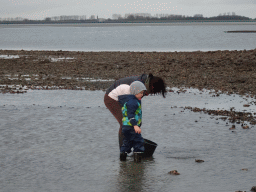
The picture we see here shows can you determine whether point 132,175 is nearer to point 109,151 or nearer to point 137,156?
point 137,156

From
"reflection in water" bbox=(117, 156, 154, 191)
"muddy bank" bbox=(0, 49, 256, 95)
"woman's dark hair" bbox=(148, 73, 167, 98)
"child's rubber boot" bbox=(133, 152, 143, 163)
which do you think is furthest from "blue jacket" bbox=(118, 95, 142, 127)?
"muddy bank" bbox=(0, 49, 256, 95)

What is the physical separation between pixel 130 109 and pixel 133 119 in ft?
0.54

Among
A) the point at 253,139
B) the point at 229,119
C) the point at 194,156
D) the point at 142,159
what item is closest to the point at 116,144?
the point at 142,159

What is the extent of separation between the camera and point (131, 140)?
249 inches

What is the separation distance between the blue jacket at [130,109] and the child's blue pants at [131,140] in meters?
0.11

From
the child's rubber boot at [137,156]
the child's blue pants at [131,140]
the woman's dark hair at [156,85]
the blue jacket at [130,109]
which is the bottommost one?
the child's rubber boot at [137,156]

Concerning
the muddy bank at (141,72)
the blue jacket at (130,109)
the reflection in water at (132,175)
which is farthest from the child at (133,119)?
the muddy bank at (141,72)

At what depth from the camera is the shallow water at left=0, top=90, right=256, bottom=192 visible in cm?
545

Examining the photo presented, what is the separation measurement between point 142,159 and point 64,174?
1.43 metres

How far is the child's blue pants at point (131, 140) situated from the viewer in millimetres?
6180

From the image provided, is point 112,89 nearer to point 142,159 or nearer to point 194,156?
point 142,159

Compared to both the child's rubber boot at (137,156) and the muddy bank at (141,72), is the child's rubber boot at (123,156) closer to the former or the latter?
the child's rubber boot at (137,156)

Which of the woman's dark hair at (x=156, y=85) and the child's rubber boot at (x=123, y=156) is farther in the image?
the child's rubber boot at (x=123, y=156)

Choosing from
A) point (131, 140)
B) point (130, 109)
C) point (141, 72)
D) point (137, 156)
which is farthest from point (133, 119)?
point (141, 72)
